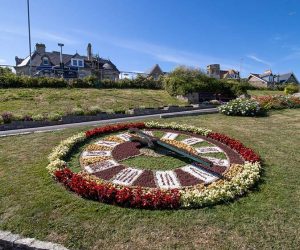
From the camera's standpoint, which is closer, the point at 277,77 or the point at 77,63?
the point at 77,63

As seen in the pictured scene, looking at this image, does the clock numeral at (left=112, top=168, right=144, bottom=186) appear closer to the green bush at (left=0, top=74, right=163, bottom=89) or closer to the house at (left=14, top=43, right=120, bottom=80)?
the green bush at (left=0, top=74, right=163, bottom=89)

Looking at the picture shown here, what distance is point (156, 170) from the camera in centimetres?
726

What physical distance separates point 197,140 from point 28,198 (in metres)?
5.57

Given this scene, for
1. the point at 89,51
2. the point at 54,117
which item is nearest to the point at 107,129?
the point at 54,117

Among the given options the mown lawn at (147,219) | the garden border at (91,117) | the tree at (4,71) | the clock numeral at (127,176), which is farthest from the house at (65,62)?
the mown lawn at (147,219)

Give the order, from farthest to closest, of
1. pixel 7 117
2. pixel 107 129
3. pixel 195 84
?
pixel 195 84, pixel 7 117, pixel 107 129

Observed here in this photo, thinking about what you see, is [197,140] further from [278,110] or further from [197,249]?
[278,110]

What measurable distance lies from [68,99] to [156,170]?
15.7 metres

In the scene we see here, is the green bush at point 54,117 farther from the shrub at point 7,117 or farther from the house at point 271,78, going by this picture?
the house at point 271,78

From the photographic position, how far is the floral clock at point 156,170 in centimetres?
590

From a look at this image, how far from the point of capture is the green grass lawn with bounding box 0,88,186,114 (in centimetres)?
1844

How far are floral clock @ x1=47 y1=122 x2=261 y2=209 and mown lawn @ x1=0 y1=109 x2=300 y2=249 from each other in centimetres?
22

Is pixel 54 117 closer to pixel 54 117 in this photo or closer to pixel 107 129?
pixel 54 117

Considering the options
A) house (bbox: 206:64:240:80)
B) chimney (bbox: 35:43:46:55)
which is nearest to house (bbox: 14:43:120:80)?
chimney (bbox: 35:43:46:55)
